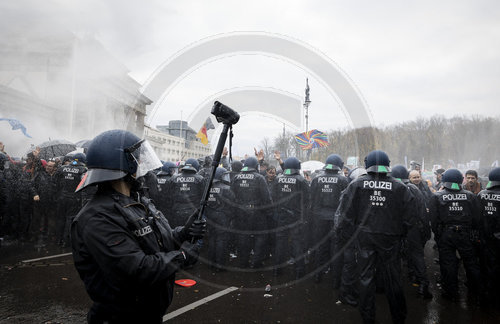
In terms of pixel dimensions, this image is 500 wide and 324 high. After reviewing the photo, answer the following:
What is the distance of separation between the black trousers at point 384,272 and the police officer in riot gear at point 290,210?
7.04 ft

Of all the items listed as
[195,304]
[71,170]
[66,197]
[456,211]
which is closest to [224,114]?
[195,304]

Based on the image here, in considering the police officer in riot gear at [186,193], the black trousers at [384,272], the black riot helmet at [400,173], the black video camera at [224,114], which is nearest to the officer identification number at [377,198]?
the black trousers at [384,272]

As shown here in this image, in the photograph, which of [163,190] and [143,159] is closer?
[143,159]

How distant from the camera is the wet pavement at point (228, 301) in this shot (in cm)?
412

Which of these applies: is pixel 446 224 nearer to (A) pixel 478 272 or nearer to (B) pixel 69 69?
A: (A) pixel 478 272

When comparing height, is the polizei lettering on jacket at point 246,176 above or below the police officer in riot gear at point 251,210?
above

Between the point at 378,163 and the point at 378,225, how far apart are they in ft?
2.89

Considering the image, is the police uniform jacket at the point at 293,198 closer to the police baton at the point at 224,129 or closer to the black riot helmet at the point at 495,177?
the black riot helmet at the point at 495,177

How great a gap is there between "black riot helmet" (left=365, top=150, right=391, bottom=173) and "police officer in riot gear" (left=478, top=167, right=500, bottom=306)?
2.29m

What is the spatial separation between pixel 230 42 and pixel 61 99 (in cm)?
2589

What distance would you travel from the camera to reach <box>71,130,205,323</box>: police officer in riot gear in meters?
1.67

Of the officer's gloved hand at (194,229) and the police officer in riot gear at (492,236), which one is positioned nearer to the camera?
the officer's gloved hand at (194,229)

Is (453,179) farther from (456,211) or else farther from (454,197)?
(456,211)

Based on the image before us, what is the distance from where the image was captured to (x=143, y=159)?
86.5 inches
